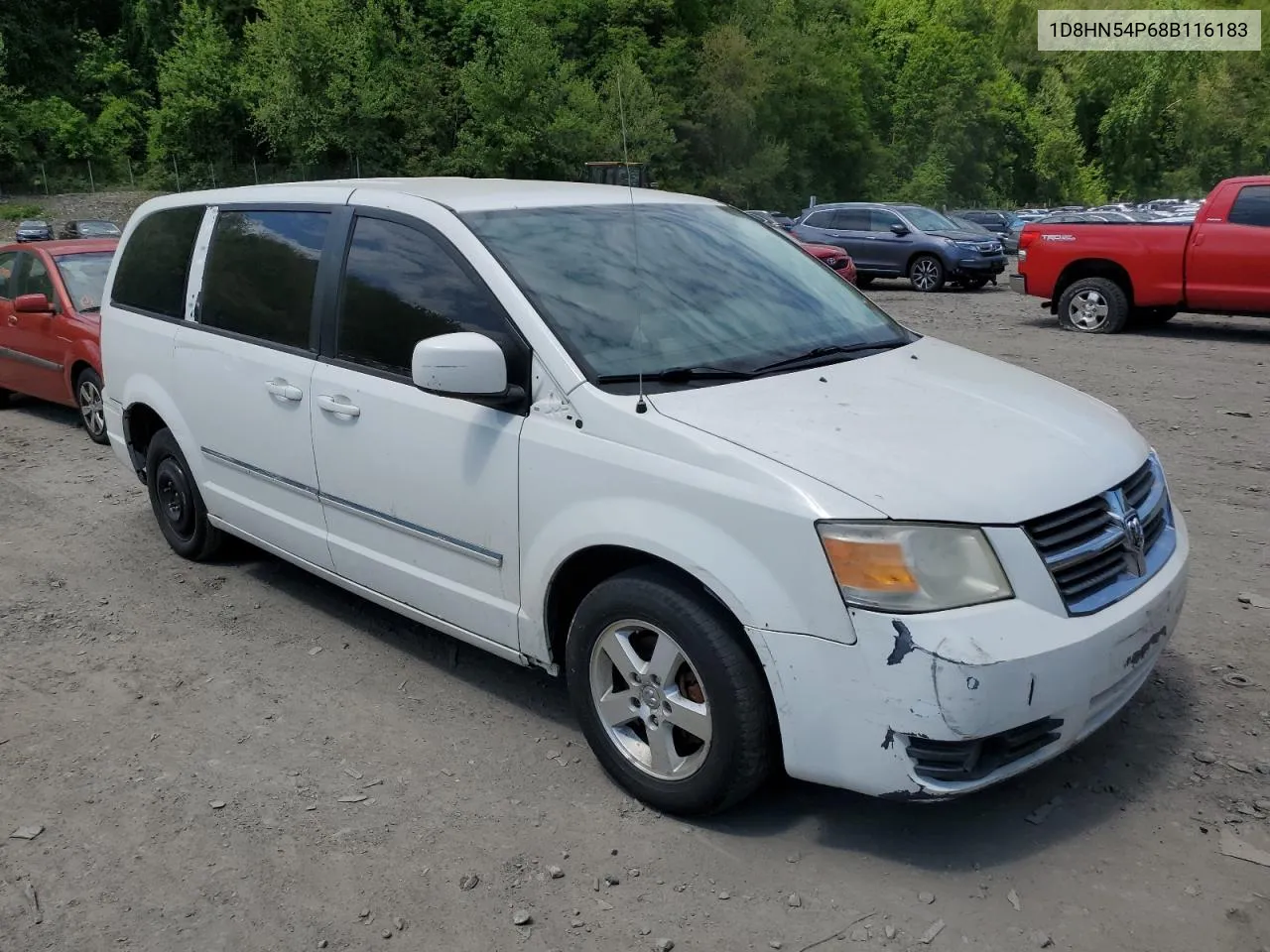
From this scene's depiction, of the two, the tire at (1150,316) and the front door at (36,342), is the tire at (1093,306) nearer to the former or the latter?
the tire at (1150,316)

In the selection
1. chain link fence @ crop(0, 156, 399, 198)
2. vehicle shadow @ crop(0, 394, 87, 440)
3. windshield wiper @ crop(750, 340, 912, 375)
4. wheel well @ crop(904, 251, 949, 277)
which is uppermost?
chain link fence @ crop(0, 156, 399, 198)

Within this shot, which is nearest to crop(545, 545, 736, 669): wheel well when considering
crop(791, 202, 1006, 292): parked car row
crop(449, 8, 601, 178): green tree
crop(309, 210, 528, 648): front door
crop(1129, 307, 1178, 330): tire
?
crop(309, 210, 528, 648): front door

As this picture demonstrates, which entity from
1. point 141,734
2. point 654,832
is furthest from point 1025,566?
point 141,734

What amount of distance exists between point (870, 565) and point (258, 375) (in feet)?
9.20

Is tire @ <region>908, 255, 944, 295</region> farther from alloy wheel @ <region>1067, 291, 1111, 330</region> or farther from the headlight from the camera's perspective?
the headlight

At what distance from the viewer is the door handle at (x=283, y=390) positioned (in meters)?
4.38

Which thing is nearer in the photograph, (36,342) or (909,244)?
(36,342)

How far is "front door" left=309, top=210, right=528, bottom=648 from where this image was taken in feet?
12.1

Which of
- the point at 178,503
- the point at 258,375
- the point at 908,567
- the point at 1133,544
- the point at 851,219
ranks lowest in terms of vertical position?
the point at 178,503

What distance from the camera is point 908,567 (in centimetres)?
287

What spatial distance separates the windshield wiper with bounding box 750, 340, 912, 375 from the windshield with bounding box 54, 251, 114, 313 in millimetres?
6705

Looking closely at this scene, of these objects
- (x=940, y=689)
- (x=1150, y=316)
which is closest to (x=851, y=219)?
(x=1150, y=316)

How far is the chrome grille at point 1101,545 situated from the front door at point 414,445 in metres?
1.59

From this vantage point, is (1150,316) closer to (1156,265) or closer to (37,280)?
(1156,265)
